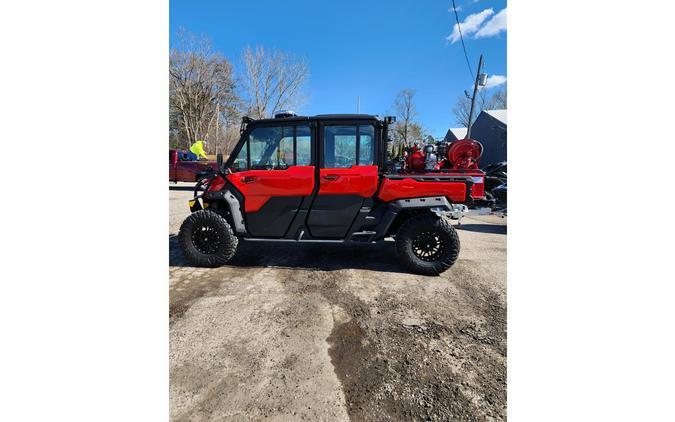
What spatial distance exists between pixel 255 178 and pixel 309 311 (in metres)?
1.97

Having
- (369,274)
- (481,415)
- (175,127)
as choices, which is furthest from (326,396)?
(175,127)

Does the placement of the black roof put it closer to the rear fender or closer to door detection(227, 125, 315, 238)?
door detection(227, 125, 315, 238)

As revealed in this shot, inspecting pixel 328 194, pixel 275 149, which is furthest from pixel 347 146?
pixel 275 149

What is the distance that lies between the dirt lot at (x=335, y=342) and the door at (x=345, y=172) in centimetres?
86

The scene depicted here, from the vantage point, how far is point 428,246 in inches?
142

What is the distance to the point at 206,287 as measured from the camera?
3148 mm

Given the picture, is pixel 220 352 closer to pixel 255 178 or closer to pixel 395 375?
pixel 395 375

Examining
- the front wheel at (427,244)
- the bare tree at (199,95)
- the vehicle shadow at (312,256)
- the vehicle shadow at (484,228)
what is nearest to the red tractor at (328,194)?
the front wheel at (427,244)

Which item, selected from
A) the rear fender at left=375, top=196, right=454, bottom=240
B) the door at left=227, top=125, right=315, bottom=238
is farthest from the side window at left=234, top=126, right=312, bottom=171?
the rear fender at left=375, top=196, right=454, bottom=240

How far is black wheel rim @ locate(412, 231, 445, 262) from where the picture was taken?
140 inches

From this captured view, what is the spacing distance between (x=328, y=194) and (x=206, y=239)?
1.85 meters

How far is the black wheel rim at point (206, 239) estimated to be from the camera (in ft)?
12.1

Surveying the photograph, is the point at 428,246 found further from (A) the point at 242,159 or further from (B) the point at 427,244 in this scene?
(A) the point at 242,159

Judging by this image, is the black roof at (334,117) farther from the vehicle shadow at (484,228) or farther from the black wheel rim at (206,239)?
the vehicle shadow at (484,228)
